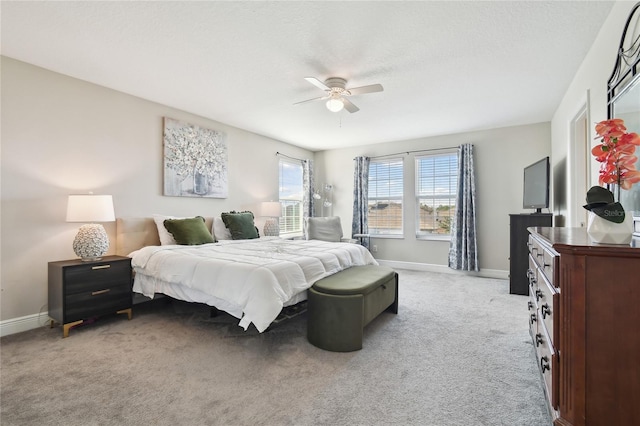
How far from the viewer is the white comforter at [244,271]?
7.54 feet

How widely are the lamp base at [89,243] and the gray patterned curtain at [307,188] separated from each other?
380 cm

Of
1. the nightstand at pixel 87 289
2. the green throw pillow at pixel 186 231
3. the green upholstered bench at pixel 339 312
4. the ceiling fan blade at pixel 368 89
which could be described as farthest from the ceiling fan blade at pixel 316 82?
the nightstand at pixel 87 289

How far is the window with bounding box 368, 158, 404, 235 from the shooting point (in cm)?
595

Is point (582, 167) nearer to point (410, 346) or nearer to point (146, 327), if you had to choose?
point (410, 346)

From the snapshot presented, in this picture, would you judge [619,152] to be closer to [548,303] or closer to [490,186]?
[548,303]

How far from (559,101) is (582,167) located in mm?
1073

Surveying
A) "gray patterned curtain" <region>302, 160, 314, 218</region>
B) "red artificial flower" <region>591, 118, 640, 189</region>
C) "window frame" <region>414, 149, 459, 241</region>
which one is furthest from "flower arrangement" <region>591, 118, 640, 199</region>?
"gray patterned curtain" <region>302, 160, 314, 218</region>

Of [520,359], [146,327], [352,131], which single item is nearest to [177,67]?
[146,327]

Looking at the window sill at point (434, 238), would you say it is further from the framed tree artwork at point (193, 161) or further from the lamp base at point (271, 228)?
the framed tree artwork at point (193, 161)

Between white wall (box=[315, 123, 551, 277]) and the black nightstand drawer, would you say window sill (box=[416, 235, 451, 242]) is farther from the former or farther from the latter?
the black nightstand drawer

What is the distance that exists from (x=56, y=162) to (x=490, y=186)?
19.0 feet

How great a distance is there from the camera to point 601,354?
117 centimetres

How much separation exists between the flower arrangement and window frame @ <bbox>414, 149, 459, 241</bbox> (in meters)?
4.03

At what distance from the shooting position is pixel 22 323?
2.82 meters
